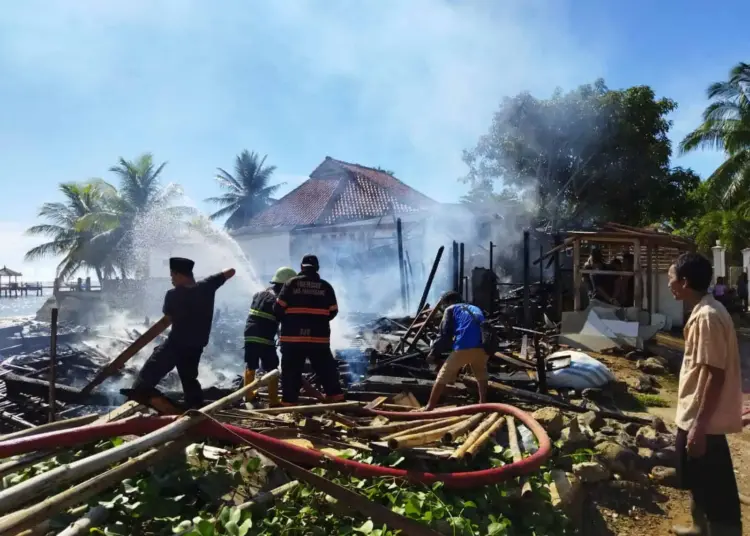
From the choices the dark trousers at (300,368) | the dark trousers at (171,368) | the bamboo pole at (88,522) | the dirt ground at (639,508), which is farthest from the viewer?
the dark trousers at (300,368)

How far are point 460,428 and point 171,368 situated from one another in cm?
277

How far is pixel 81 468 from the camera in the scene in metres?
2.25

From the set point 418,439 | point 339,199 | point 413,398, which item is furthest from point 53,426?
point 339,199

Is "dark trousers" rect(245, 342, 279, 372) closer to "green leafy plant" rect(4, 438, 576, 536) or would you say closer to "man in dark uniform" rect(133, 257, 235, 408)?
"man in dark uniform" rect(133, 257, 235, 408)

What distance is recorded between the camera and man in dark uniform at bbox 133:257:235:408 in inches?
197

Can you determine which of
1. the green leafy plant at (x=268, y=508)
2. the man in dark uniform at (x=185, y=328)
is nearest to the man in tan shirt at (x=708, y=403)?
the green leafy plant at (x=268, y=508)

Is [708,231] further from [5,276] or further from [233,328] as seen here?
[5,276]

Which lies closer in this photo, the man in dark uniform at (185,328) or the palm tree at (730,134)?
the man in dark uniform at (185,328)

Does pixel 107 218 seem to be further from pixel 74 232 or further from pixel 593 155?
pixel 593 155

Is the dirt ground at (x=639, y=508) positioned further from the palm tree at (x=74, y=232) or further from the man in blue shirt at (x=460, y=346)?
the palm tree at (x=74, y=232)

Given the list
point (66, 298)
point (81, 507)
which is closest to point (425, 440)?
point (81, 507)

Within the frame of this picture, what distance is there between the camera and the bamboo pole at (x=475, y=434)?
3332 mm

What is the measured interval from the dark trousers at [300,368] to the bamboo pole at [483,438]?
1.95 m

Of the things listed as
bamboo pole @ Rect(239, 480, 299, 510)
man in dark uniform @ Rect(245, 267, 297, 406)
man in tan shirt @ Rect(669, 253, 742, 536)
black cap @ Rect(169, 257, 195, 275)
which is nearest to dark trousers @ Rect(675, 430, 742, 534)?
man in tan shirt @ Rect(669, 253, 742, 536)
